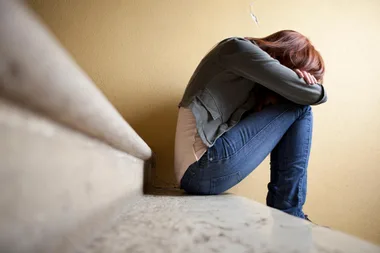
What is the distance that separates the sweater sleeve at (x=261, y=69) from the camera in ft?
2.56

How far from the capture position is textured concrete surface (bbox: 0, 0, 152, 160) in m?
0.15

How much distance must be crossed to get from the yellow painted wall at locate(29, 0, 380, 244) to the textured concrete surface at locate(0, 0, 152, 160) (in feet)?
3.07

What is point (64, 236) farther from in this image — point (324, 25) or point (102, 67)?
point (324, 25)

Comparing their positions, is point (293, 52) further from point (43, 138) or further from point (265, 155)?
point (43, 138)

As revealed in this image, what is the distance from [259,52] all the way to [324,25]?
78 cm

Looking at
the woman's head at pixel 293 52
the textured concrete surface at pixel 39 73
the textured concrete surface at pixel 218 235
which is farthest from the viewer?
the woman's head at pixel 293 52

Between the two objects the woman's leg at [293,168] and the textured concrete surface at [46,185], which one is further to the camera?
the woman's leg at [293,168]

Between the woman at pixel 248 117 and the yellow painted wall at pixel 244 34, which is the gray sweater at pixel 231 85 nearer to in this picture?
the woman at pixel 248 117

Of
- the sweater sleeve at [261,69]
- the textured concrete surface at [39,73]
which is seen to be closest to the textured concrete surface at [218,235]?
the textured concrete surface at [39,73]

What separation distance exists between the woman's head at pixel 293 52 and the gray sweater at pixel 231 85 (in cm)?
9

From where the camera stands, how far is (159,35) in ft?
3.95

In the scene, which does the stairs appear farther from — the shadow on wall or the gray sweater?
the shadow on wall

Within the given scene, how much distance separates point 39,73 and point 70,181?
0.41 ft

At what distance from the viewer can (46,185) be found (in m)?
0.22
